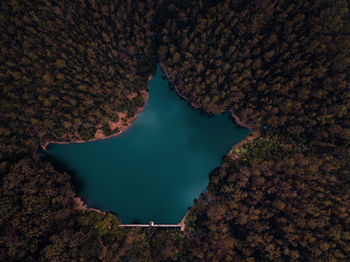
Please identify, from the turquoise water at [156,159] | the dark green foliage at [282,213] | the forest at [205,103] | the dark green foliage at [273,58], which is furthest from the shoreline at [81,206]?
the dark green foliage at [273,58]

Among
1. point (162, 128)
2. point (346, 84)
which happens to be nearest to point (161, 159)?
point (162, 128)

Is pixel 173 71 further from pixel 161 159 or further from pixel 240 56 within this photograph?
pixel 161 159

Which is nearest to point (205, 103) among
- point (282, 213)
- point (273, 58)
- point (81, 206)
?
point (273, 58)

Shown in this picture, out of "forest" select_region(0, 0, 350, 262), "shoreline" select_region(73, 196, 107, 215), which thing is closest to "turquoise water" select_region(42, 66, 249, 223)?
"shoreline" select_region(73, 196, 107, 215)

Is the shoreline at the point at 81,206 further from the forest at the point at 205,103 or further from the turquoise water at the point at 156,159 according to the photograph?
the turquoise water at the point at 156,159

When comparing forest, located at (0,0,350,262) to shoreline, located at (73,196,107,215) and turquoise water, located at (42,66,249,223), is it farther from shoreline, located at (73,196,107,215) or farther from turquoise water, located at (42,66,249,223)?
turquoise water, located at (42,66,249,223)

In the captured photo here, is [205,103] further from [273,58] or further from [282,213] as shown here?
[282,213]

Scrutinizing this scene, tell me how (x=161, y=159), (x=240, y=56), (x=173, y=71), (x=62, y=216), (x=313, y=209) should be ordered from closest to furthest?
(x=313, y=209), (x=62, y=216), (x=240, y=56), (x=173, y=71), (x=161, y=159)
